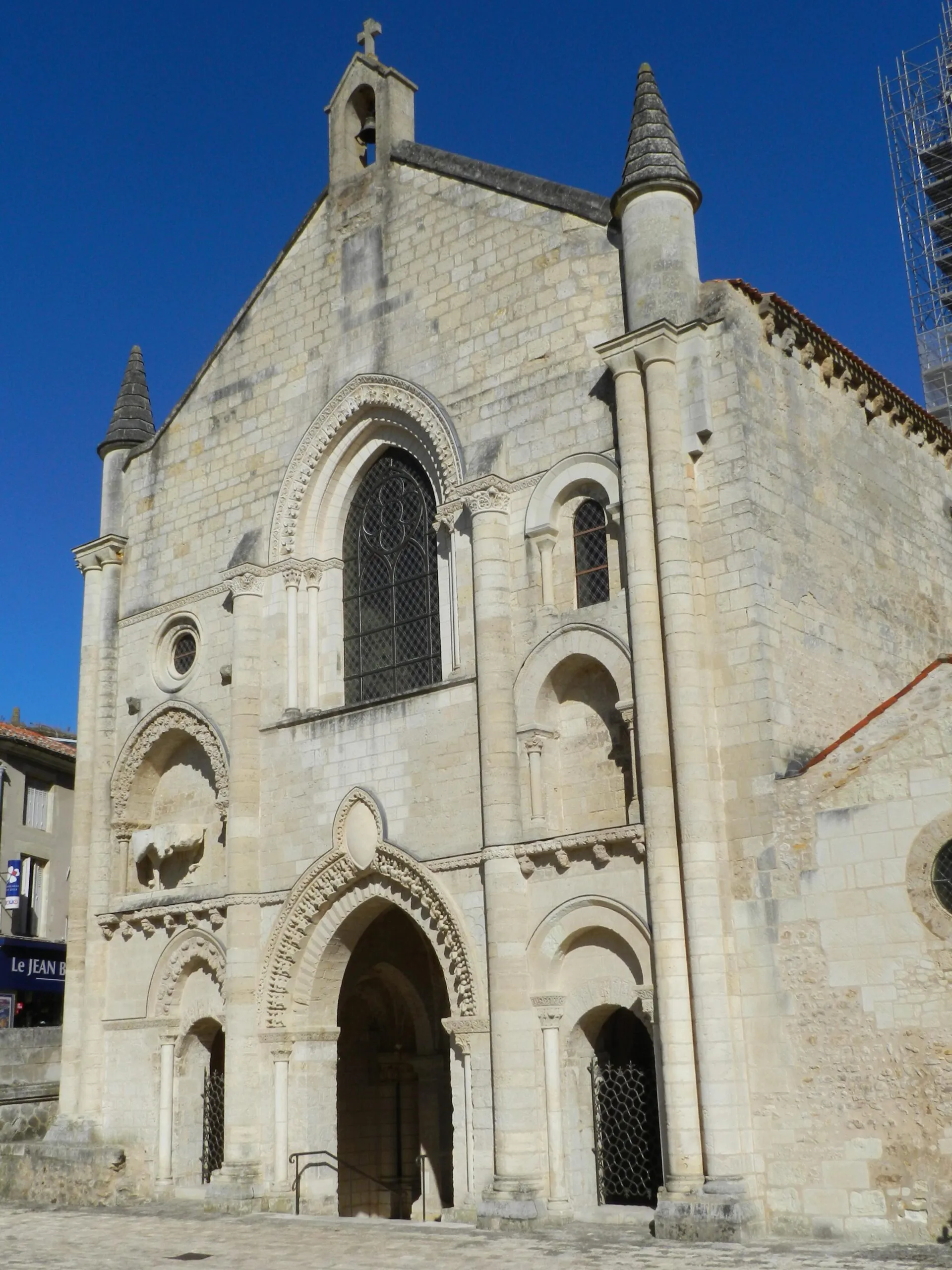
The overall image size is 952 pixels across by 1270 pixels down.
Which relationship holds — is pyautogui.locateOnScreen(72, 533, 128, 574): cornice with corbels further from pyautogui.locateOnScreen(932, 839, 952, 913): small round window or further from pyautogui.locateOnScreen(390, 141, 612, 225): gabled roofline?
pyautogui.locateOnScreen(932, 839, 952, 913): small round window

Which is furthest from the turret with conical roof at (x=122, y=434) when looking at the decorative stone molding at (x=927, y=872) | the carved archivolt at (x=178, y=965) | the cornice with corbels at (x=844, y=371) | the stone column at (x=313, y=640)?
the decorative stone molding at (x=927, y=872)

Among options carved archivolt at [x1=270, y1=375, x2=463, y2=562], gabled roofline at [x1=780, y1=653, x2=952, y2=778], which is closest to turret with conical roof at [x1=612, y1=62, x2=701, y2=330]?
carved archivolt at [x1=270, y1=375, x2=463, y2=562]

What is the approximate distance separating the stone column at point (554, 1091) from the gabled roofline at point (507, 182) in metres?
9.25

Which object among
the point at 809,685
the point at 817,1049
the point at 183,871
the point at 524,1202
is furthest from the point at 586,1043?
the point at 183,871

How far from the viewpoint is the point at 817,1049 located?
43.4ft

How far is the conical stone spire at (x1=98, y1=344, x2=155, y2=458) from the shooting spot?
22812mm

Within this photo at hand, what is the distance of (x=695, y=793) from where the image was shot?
1398cm

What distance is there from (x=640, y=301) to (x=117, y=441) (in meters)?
10.4

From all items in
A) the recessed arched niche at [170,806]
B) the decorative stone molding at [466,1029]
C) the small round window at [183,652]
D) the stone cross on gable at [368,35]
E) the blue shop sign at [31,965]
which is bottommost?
the decorative stone molding at [466,1029]

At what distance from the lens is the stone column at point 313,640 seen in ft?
62.8

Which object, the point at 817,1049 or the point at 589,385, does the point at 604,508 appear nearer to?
the point at 589,385

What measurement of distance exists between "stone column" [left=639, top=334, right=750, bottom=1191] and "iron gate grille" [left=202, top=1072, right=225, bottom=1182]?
8.10m

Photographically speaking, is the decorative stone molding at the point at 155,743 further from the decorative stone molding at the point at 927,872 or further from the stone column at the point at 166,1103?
the decorative stone molding at the point at 927,872

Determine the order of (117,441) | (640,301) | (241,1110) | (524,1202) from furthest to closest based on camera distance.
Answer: (117,441) < (241,1110) < (640,301) < (524,1202)
